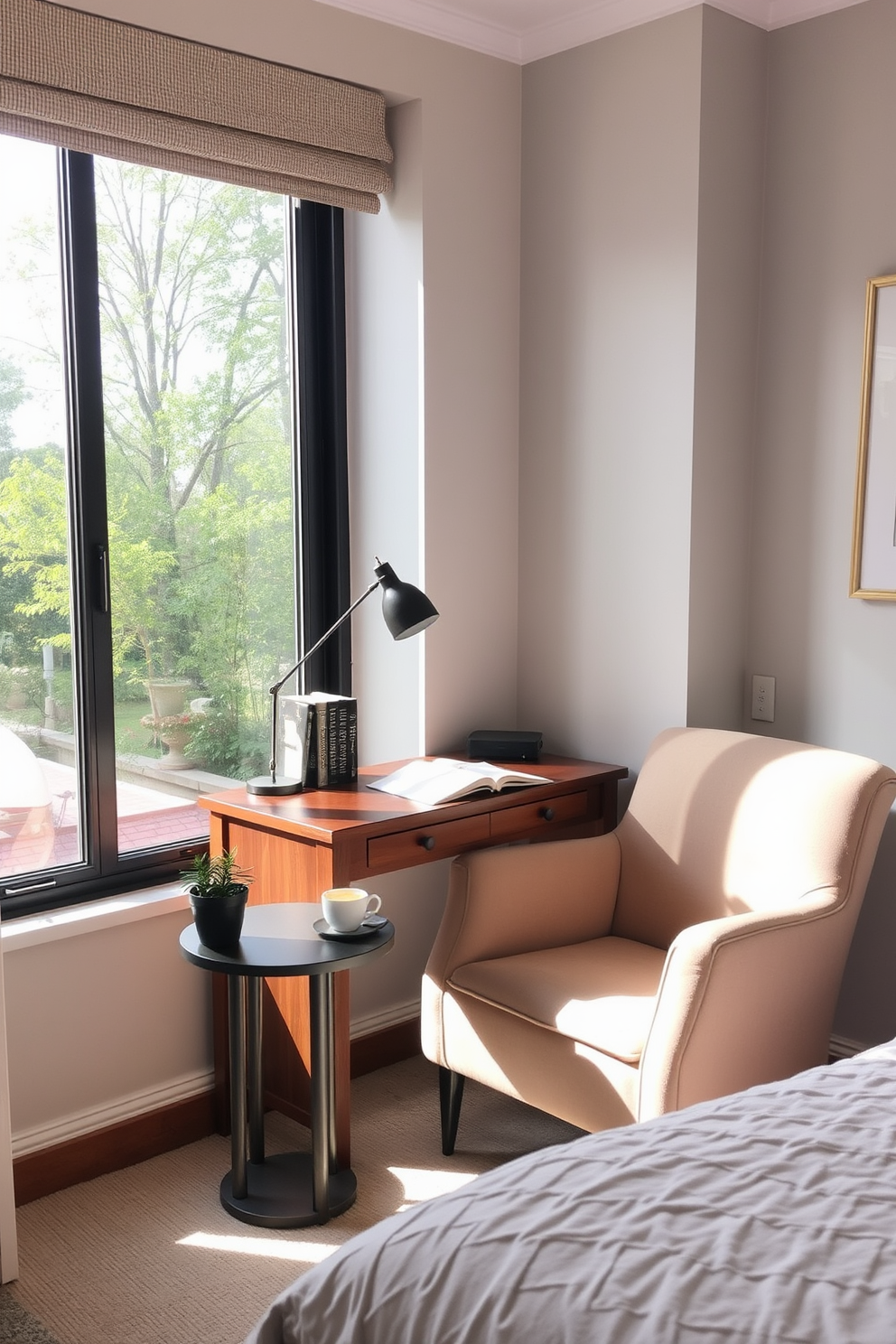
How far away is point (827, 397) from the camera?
272cm

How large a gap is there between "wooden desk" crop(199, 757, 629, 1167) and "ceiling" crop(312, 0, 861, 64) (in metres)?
1.69

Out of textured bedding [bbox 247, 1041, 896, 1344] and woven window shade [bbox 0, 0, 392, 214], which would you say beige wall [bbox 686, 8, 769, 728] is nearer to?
woven window shade [bbox 0, 0, 392, 214]

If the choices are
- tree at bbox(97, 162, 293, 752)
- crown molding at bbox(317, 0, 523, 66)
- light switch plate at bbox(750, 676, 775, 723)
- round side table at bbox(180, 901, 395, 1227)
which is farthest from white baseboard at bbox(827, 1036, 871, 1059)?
crown molding at bbox(317, 0, 523, 66)

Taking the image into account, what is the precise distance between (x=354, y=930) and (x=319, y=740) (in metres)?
0.59

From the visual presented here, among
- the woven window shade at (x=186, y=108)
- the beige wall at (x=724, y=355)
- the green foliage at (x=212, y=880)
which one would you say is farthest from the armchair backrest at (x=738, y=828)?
the woven window shade at (x=186, y=108)

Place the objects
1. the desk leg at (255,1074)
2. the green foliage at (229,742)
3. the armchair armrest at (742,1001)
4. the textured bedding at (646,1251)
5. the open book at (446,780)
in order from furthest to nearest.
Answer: the green foliage at (229,742), the open book at (446,780), the desk leg at (255,1074), the armchair armrest at (742,1001), the textured bedding at (646,1251)

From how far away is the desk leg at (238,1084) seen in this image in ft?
7.41

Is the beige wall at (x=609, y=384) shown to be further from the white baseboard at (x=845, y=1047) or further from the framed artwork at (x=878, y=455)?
the white baseboard at (x=845, y=1047)

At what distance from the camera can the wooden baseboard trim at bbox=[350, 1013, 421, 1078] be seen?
2.93 metres

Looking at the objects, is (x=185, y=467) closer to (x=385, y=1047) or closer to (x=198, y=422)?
(x=198, y=422)

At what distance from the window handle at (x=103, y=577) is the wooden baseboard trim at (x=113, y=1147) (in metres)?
1.07

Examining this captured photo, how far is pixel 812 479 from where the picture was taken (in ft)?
9.08

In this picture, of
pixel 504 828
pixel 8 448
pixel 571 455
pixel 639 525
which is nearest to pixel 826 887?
pixel 504 828

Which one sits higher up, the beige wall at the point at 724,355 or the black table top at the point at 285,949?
the beige wall at the point at 724,355
